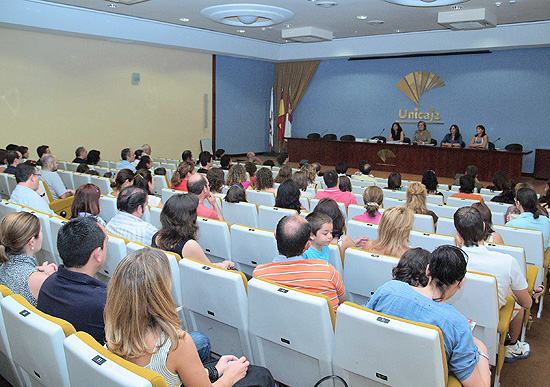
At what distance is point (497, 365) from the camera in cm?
276

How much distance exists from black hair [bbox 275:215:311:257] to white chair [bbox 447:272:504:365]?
3.03 ft

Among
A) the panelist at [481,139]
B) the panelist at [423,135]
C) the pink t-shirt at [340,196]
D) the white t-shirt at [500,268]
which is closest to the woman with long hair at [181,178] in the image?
the pink t-shirt at [340,196]

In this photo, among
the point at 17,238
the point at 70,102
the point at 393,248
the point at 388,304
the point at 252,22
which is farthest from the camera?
the point at 70,102

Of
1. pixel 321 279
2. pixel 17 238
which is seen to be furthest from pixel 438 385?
Result: pixel 17 238

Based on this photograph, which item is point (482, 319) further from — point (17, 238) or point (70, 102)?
point (70, 102)

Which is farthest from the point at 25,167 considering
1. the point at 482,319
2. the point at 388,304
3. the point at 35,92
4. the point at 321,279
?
the point at 35,92

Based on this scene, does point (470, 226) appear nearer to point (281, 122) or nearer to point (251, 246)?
point (251, 246)

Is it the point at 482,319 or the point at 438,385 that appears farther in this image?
the point at 482,319

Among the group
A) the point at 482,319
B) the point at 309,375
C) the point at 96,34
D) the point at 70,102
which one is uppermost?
the point at 96,34

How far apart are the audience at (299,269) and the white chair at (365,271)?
30cm

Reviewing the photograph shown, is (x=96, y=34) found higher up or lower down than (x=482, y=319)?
higher up

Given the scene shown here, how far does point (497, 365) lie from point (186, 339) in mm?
2063

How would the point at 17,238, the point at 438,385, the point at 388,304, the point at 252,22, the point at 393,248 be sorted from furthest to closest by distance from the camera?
the point at 252,22
the point at 393,248
the point at 17,238
the point at 388,304
the point at 438,385

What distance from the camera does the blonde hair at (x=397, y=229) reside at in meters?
3.05
